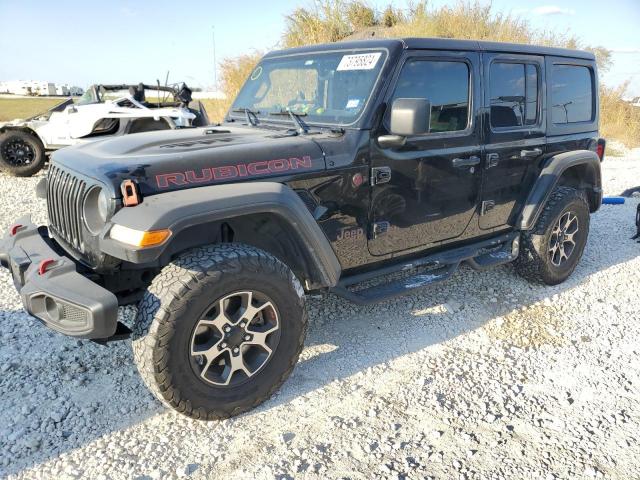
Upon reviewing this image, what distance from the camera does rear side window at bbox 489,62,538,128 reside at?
12.6 feet

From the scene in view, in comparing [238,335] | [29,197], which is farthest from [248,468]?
[29,197]

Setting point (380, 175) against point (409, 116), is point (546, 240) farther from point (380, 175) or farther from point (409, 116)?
point (409, 116)

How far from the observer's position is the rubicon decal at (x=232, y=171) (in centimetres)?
257

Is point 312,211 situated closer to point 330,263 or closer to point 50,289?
point 330,263

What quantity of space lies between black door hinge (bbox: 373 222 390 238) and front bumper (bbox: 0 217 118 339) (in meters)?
1.63

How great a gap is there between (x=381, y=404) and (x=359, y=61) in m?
2.15

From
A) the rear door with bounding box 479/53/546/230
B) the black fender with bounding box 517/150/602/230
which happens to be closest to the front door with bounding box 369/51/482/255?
the rear door with bounding box 479/53/546/230

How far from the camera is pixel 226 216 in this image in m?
2.53

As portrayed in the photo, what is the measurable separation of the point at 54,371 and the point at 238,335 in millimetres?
1303

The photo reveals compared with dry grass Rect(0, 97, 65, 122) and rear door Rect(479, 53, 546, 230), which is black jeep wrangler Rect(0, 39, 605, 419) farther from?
dry grass Rect(0, 97, 65, 122)

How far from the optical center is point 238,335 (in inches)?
107

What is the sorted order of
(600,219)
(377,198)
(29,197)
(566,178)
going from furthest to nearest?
(29,197), (600,219), (566,178), (377,198)

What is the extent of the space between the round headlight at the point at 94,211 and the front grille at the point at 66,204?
0.04 meters

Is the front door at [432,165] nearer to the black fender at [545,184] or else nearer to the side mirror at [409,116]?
the side mirror at [409,116]
